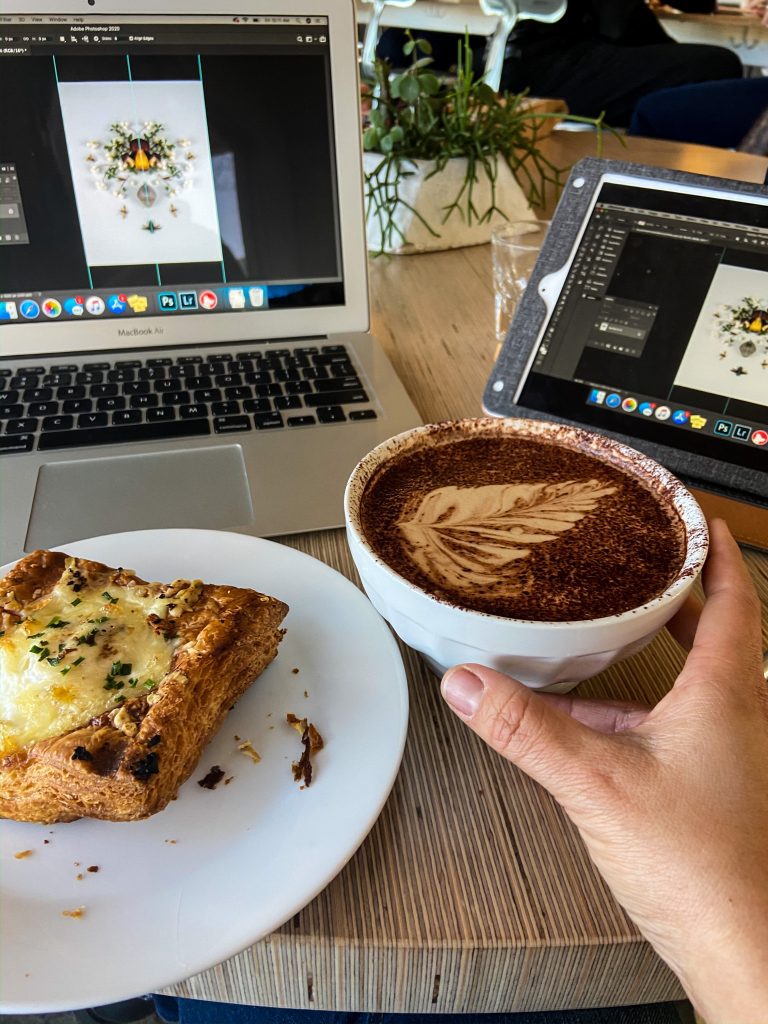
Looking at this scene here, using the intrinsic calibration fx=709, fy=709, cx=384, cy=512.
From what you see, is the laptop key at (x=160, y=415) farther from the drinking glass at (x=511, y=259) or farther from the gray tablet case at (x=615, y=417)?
the drinking glass at (x=511, y=259)

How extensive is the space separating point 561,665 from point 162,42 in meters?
0.90

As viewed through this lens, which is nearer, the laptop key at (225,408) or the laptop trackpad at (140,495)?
the laptop trackpad at (140,495)

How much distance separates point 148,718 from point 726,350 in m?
0.64

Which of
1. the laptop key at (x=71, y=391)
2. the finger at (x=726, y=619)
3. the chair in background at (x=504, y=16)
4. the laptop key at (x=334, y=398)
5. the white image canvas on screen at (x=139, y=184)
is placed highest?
the chair in background at (x=504, y=16)

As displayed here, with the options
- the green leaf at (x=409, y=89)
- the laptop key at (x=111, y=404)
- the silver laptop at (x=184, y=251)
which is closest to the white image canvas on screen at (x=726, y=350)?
the silver laptop at (x=184, y=251)

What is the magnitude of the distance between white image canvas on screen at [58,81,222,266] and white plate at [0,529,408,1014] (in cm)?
62

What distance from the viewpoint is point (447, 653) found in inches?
19.3

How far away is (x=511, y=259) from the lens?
3.62 ft

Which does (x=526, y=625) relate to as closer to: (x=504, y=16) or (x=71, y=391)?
(x=71, y=391)

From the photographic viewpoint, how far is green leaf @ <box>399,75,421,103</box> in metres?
1.24

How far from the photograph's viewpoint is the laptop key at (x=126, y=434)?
2.71ft

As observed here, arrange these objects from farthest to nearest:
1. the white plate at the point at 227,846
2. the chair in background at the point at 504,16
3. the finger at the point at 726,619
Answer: the chair in background at the point at 504,16 → the finger at the point at 726,619 → the white plate at the point at 227,846

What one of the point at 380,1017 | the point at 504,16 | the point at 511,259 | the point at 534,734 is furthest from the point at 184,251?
the point at 504,16

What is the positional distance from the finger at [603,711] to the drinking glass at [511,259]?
696 mm
